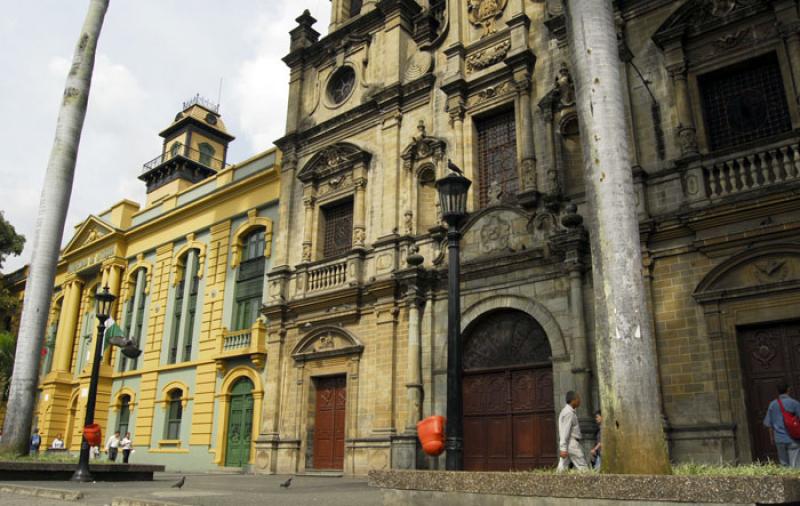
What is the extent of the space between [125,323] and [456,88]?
19.4 m

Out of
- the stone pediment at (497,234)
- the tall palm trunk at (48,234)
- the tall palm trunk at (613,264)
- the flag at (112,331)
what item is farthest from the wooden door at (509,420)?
the flag at (112,331)

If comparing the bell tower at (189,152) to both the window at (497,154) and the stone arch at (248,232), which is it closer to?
the stone arch at (248,232)

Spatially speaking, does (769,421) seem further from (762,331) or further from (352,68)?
(352,68)

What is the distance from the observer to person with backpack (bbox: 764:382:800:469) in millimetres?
9609

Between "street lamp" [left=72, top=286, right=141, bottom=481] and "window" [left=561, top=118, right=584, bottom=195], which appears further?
"window" [left=561, top=118, right=584, bottom=195]

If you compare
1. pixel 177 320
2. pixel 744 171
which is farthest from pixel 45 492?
pixel 177 320

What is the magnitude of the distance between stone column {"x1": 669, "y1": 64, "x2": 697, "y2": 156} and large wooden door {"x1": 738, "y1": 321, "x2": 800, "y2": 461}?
3682 millimetres

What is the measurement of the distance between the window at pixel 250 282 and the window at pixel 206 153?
998 inches

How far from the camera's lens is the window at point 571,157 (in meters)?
14.9

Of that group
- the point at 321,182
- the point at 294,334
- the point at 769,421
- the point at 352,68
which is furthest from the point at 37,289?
the point at 769,421

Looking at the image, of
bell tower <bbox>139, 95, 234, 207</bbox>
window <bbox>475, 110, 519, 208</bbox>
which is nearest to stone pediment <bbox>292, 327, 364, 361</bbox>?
window <bbox>475, 110, 519, 208</bbox>

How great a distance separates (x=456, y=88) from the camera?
17484 mm

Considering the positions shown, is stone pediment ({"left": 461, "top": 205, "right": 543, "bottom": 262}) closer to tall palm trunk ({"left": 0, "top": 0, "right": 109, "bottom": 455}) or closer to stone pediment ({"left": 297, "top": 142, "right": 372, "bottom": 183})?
stone pediment ({"left": 297, "top": 142, "right": 372, "bottom": 183})

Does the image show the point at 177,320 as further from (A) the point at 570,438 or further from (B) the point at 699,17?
(B) the point at 699,17
